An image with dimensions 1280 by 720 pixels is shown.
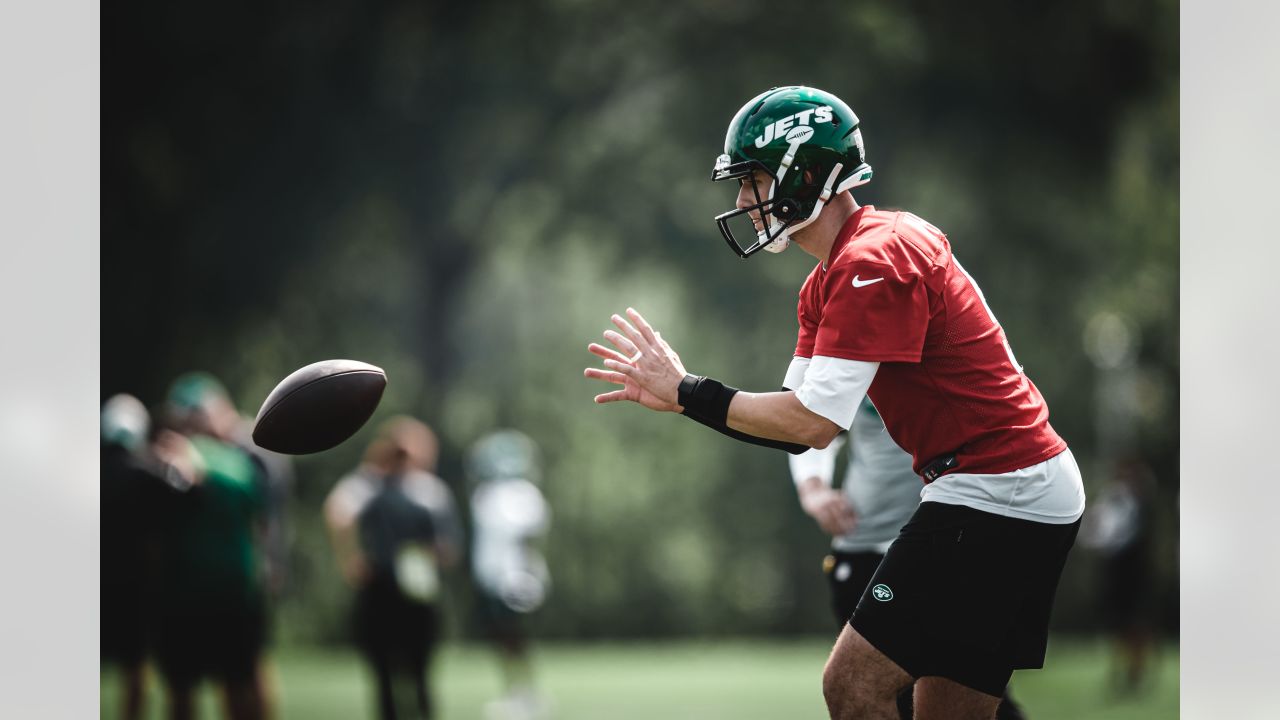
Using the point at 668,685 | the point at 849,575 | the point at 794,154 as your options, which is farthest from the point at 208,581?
the point at 668,685

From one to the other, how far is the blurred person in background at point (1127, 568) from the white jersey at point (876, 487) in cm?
735

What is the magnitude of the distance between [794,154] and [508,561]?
28.2 ft

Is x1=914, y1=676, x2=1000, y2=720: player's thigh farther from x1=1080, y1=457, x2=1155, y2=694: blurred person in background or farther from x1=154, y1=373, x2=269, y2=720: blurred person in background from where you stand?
x1=1080, y1=457, x2=1155, y2=694: blurred person in background

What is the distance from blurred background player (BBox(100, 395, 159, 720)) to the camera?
22.9 ft

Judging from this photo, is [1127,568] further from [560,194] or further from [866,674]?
[560,194]

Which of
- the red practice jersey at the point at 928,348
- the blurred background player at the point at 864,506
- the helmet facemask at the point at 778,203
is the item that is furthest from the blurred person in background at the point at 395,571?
the red practice jersey at the point at 928,348

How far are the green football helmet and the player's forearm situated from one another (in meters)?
0.49

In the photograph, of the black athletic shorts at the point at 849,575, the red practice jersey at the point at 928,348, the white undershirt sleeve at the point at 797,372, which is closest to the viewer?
the red practice jersey at the point at 928,348

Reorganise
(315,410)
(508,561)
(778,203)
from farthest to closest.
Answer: (508,561) → (315,410) → (778,203)

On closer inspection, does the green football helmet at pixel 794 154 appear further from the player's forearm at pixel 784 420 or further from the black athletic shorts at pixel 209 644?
the black athletic shorts at pixel 209 644

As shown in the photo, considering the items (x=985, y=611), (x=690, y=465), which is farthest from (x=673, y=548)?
(x=985, y=611)

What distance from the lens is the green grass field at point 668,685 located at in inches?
393

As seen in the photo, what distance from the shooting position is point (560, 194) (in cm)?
1938
